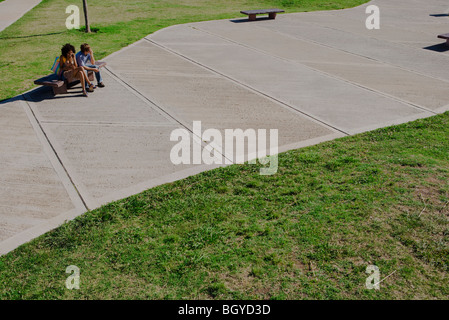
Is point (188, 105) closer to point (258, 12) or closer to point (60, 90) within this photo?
point (60, 90)

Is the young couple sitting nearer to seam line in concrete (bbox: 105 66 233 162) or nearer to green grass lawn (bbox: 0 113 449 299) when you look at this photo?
seam line in concrete (bbox: 105 66 233 162)

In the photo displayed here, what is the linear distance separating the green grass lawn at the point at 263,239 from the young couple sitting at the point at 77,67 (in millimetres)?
4936

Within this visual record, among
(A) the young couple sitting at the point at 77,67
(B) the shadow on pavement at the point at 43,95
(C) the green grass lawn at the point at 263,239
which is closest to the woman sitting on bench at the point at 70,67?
(A) the young couple sitting at the point at 77,67

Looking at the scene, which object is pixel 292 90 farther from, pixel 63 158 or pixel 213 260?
pixel 213 260

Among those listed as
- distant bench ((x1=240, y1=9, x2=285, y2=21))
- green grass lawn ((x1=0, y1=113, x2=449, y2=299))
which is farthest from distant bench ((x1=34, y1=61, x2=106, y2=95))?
distant bench ((x1=240, y1=9, x2=285, y2=21))

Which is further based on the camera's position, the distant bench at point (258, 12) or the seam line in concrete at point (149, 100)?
the distant bench at point (258, 12)

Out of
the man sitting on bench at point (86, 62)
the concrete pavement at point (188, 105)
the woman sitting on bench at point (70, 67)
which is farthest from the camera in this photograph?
the man sitting on bench at point (86, 62)

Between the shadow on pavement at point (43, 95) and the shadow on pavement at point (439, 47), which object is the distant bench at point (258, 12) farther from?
the shadow on pavement at point (43, 95)

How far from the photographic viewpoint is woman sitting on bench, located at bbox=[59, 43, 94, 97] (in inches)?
381

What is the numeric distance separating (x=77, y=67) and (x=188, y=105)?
9.45ft

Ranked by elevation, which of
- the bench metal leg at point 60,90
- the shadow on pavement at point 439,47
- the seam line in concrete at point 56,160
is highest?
the shadow on pavement at point 439,47

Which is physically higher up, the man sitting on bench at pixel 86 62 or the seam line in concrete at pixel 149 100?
the man sitting on bench at pixel 86 62

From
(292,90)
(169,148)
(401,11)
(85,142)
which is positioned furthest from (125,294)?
(401,11)

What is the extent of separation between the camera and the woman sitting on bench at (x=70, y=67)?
9.67 metres
